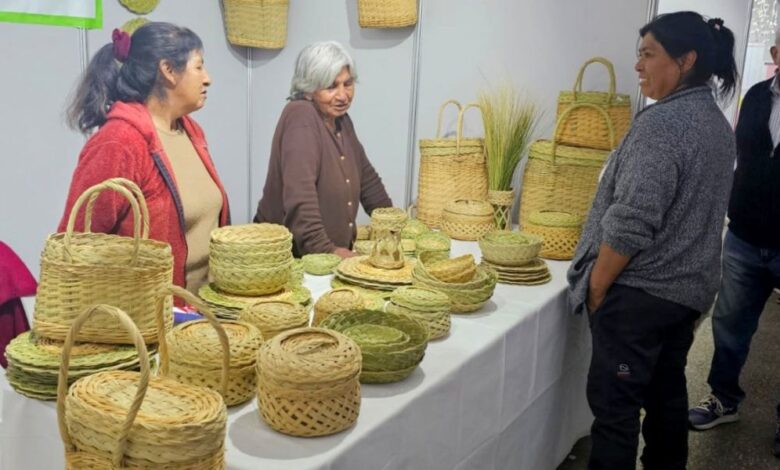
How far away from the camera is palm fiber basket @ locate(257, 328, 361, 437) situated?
1.36 metres

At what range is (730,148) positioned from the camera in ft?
6.86

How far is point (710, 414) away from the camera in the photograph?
128 inches

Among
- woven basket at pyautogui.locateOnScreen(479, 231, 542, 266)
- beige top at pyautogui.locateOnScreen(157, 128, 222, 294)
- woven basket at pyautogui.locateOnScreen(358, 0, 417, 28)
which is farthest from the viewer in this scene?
woven basket at pyautogui.locateOnScreen(358, 0, 417, 28)

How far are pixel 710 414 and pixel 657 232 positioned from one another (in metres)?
1.60

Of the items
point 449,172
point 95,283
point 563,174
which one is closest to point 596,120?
point 563,174

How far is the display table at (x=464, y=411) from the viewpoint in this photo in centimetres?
141

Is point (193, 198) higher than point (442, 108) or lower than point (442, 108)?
lower

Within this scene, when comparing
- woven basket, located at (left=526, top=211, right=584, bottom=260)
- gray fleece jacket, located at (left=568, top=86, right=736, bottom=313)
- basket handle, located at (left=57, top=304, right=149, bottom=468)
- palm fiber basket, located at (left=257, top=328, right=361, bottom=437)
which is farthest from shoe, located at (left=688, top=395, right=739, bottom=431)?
basket handle, located at (left=57, top=304, right=149, bottom=468)

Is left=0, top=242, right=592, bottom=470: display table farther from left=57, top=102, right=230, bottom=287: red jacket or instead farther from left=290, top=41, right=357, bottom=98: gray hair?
left=290, top=41, right=357, bottom=98: gray hair

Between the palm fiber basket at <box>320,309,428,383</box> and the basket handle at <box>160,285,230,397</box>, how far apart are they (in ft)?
1.14

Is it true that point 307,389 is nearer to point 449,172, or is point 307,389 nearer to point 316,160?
point 316,160

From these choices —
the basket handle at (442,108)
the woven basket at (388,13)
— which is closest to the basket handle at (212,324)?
the basket handle at (442,108)

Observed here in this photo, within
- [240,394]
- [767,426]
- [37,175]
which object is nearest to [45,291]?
[240,394]

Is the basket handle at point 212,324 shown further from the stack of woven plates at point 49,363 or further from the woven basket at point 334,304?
the woven basket at point 334,304
